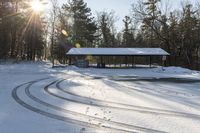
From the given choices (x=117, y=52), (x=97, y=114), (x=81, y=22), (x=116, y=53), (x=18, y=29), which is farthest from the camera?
(x=81, y=22)

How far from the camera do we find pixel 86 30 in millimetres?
70750

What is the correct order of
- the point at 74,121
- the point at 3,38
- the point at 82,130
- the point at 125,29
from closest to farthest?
the point at 82,130
the point at 74,121
the point at 3,38
the point at 125,29

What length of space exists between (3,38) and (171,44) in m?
28.9

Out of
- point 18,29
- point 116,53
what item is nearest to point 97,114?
point 116,53

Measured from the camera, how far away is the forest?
2284 inches

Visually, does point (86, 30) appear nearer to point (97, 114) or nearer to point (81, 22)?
point (81, 22)

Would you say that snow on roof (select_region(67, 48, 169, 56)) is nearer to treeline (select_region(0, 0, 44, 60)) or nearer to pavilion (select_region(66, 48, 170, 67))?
pavilion (select_region(66, 48, 170, 67))

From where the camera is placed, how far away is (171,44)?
194 ft

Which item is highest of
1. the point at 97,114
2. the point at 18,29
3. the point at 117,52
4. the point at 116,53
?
the point at 18,29

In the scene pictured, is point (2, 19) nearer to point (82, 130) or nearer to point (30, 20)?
point (30, 20)

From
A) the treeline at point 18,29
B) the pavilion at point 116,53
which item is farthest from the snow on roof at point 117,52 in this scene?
the treeline at point 18,29

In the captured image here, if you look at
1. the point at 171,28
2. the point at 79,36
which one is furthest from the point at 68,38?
the point at 171,28

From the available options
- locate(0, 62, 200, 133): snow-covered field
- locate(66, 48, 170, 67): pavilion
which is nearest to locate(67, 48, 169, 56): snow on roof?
locate(66, 48, 170, 67): pavilion

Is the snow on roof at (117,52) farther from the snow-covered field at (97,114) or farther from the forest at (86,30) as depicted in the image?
the snow-covered field at (97,114)
